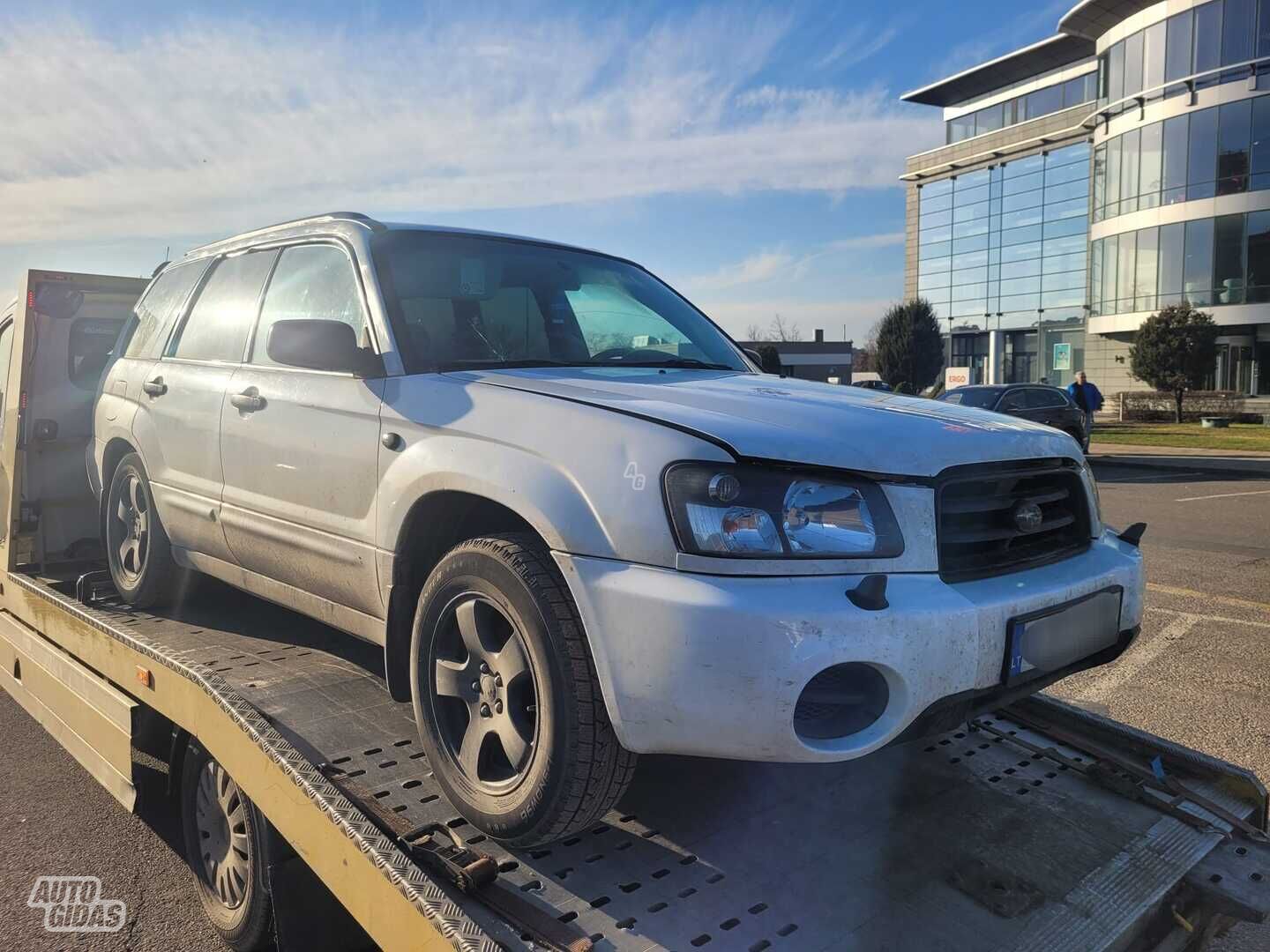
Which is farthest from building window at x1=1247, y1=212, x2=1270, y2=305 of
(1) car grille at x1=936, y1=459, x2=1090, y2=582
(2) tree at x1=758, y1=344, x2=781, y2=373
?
(1) car grille at x1=936, y1=459, x2=1090, y2=582

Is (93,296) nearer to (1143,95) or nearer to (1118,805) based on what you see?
(1118,805)

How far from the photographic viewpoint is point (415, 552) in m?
2.82

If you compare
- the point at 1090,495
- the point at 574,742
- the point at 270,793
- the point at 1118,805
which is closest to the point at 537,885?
the point at 574,742

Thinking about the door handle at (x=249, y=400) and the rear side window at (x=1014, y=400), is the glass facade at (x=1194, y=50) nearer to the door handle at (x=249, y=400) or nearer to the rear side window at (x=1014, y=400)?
the rear side window at (x=1014, y=400)

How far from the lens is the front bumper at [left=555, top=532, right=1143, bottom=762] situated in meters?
2.01

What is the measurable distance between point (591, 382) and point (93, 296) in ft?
12.8

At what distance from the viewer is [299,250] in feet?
11.9

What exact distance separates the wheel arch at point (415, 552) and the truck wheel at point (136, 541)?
72.4 inches

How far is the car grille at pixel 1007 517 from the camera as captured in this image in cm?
233

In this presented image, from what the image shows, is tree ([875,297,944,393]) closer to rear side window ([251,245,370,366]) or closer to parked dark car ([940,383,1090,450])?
parked dark car ([940,383,1090,450])

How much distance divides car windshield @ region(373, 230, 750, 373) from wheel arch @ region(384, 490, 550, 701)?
1.56 feet

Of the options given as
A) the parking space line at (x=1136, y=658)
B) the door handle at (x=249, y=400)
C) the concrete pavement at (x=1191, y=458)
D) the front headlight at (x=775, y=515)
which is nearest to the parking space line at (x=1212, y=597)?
the parking space line at (x=1136, y=658)

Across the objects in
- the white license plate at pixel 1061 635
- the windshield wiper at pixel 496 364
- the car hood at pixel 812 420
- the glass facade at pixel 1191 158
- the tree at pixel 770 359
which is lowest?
the white license plate at pixel 1061 635

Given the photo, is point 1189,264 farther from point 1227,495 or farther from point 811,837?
point 811,837
